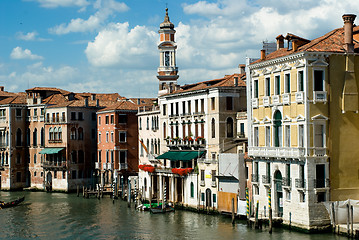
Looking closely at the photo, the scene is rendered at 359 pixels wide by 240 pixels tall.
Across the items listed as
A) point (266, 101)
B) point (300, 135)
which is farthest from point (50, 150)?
point (300, 135)

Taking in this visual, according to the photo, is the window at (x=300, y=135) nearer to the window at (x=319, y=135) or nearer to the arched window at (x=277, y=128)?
the window at (x=319, y=135)

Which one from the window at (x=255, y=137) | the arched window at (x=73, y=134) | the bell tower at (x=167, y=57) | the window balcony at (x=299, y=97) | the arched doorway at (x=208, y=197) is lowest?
the arched doorway at (x=208, y=197)

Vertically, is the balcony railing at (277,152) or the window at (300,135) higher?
the window at (300,135)

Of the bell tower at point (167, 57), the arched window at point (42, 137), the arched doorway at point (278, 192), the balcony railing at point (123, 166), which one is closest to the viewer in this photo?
the arched doorway at point (278, 192)

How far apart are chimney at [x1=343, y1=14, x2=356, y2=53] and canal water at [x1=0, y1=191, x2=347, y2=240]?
9622mm

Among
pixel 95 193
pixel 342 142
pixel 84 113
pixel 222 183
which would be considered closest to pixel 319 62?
pixel 342 142

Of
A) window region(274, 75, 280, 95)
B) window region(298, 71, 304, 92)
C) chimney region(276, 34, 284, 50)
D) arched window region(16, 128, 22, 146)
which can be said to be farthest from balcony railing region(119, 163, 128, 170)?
window region(298, 71, 304, 92)

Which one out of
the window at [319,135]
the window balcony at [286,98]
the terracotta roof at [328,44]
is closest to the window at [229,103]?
the terracotta roof at [328,44]

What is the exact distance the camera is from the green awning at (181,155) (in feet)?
155

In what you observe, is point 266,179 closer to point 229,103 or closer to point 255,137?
point 255,137

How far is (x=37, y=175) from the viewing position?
68.3m

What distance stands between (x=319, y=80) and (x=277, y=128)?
3968mm

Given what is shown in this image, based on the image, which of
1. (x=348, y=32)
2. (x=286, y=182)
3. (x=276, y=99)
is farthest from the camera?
(x=276, y=99)

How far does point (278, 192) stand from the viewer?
37.0 meters
